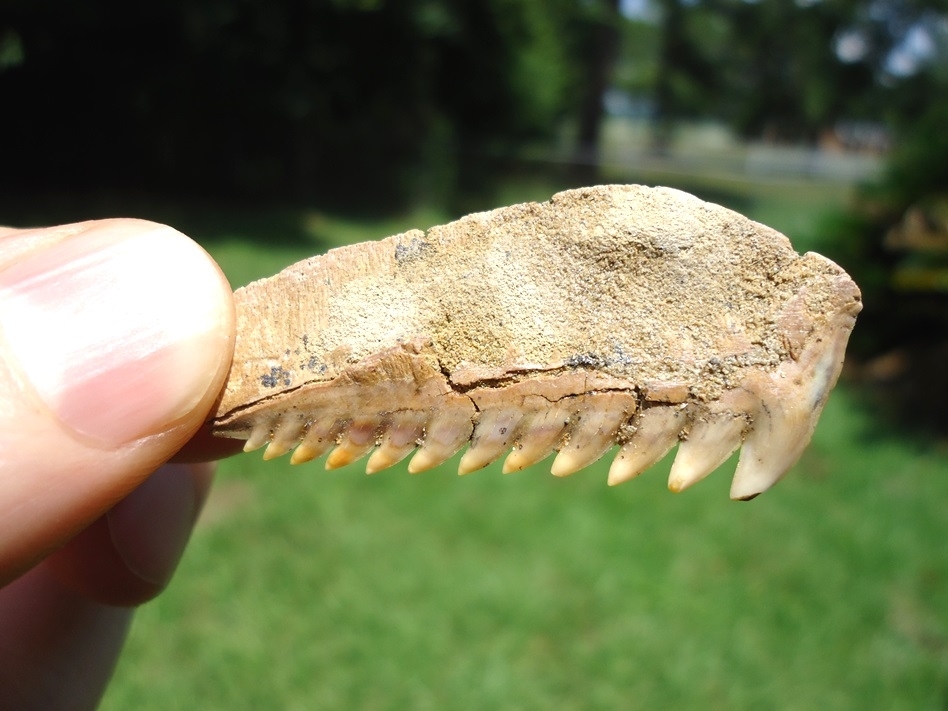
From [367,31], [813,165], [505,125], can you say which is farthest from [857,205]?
[813,165]

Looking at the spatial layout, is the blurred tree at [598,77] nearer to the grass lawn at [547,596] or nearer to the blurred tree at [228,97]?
the blurred tree at [228,97]

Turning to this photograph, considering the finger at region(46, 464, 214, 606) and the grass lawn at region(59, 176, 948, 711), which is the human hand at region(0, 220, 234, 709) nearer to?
the finger at region(46, 464, 214, 606)

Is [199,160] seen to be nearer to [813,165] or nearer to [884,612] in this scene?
[884,612]

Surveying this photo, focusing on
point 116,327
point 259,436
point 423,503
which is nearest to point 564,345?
point 259,436

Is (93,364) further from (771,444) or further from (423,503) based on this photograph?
(423,503)

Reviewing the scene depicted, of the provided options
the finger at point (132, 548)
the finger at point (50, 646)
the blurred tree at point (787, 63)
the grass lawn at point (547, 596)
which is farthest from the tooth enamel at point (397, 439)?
the blurred tree at point (787, 63)

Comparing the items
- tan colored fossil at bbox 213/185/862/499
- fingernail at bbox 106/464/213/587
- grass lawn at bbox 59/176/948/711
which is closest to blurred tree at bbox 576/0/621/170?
grass lawn at bbox 59/176/948/711
